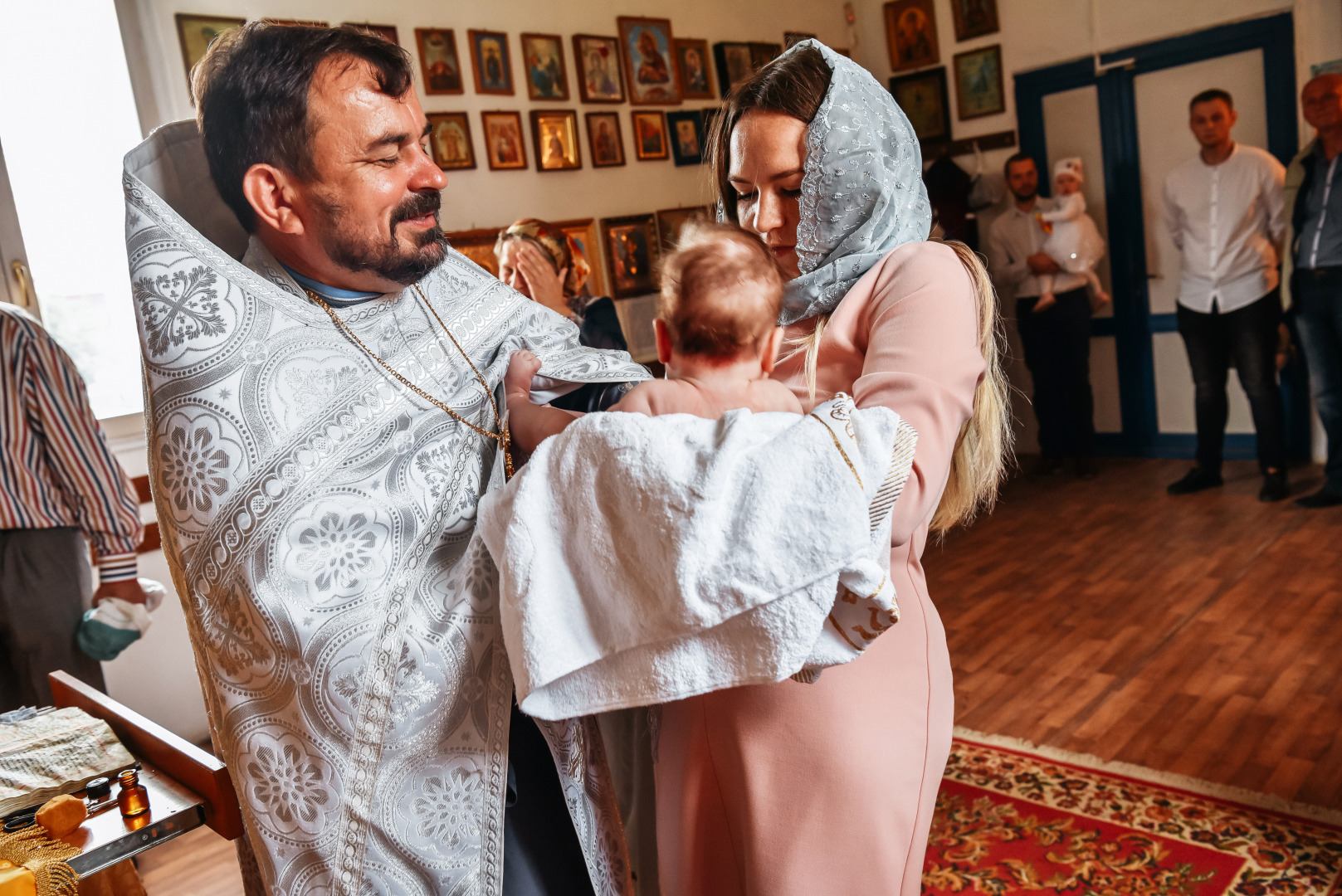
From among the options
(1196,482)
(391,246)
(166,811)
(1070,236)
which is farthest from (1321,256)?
(166,811)

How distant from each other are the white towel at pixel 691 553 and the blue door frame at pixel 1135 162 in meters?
5.84

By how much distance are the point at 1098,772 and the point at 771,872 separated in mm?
2122

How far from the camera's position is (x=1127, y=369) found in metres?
6.57

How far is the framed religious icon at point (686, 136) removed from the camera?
19.4ft

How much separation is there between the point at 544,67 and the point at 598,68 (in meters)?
0.39

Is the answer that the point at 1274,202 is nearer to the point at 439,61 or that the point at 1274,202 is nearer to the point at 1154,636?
the point at 1154,636

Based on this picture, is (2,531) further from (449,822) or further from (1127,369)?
(1127,369)

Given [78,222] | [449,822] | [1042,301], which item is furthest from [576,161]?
[449,822]

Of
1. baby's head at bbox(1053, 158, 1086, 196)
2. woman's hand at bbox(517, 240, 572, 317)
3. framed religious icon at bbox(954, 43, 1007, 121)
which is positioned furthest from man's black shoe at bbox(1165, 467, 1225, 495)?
woman's hand at bbox(517, 240, 572, 317)

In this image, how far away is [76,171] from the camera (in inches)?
151

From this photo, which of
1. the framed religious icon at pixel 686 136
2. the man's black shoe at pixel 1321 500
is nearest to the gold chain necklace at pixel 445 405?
the framed religious icon at pixel 686 136

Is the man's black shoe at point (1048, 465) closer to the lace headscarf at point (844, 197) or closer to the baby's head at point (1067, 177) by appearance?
the baby's head at point (1067, 177)

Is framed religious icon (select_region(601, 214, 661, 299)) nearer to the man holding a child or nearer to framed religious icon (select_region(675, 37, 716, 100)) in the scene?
framed religious icon (select_region(675, 37, 716, 100))

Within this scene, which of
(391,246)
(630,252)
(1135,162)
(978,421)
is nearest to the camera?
(391,246)
